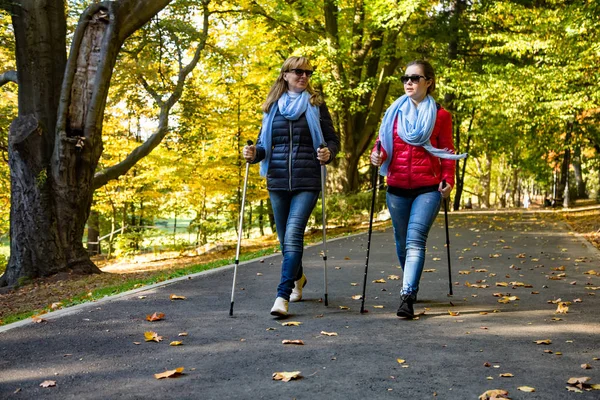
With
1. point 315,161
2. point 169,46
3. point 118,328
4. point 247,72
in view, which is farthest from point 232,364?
point 247,72

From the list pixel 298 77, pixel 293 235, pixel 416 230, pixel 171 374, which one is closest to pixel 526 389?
pixel 171 374

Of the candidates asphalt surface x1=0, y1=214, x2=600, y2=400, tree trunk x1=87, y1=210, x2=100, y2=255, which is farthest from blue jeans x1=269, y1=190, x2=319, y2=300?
tree trunk x1=87, y1=210, x2=100, y2=255

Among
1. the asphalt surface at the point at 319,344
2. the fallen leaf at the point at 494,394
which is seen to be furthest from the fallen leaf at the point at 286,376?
the fallen leaf at the point at 494,394

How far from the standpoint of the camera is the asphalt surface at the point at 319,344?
3582 mm

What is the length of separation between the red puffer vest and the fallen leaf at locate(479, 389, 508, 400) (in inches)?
95.5

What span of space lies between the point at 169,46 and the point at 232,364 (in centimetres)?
1268

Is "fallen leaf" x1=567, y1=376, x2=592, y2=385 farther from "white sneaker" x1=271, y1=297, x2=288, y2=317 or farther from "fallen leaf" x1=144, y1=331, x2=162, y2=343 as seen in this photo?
"fallen leaf" x1=144, y1=331, x2=162, y2=343

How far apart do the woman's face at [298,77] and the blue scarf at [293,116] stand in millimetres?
73

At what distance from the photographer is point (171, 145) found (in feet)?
61.6

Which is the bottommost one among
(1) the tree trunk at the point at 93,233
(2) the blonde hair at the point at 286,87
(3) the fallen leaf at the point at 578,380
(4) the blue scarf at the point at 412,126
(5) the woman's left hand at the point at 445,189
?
(1) the tree trunk at the point at 93,233

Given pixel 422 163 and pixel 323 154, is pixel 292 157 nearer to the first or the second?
pixel 323 154

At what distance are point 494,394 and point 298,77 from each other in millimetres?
3393

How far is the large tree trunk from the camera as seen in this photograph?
11617 mm

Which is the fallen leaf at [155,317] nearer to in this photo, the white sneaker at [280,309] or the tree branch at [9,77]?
the white sneaker at [280,309]
